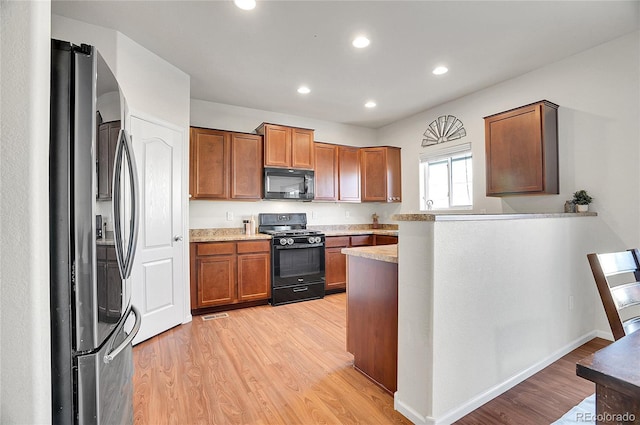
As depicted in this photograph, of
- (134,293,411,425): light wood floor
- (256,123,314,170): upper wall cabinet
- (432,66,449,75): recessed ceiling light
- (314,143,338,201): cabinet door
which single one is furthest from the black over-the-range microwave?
(432,66,449,75): recessed ceiling light

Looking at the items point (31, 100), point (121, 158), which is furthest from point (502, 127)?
point (31, 100)

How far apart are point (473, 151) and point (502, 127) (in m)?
0.77

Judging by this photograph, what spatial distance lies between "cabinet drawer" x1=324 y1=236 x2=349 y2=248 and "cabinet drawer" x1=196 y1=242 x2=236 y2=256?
138 centimetres

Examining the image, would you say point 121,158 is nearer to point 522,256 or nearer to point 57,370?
point 57,370

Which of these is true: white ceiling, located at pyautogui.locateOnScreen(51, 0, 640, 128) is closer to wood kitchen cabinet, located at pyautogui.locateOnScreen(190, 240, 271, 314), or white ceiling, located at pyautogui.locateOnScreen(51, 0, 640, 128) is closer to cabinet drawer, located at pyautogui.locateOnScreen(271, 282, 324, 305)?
wood kitchen cabinet, located at pyautogui.locateOnScreen(190, 240, 271, 314)

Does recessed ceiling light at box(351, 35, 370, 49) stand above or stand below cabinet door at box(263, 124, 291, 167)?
above

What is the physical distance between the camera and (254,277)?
380 centimetres

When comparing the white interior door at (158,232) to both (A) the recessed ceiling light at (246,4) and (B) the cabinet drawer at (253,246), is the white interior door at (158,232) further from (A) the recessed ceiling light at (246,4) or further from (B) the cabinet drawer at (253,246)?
(A) the recessed ceiling light at (246,4)

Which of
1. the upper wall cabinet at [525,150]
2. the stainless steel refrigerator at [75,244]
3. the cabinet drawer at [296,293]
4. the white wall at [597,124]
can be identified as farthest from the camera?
the cabinet drawer at [296,293]

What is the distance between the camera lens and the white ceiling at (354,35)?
7.42 feet

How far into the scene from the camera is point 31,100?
72cm

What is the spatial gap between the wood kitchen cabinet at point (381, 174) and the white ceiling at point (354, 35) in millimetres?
1335

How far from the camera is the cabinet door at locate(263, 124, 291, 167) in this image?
13.5ft

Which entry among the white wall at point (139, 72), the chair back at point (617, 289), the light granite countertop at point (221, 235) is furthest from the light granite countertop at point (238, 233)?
the chair back at point (617, 289)
